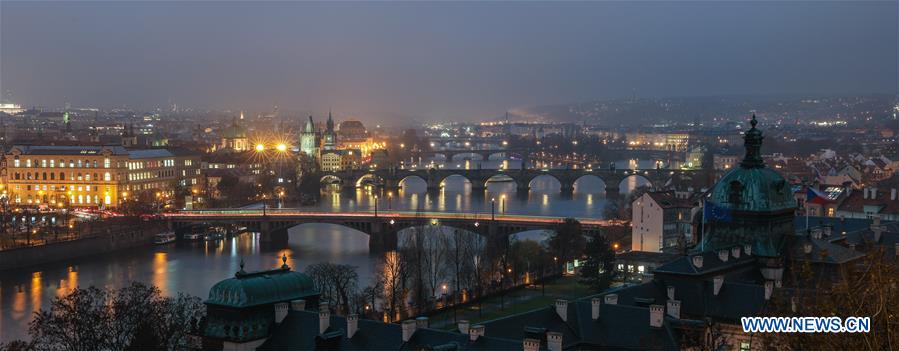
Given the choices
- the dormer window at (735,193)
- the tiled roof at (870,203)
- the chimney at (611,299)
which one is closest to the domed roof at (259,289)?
the chimney at (611,299)

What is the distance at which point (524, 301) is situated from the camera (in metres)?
31.4

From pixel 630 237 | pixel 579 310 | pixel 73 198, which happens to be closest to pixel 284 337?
pixel 579 310

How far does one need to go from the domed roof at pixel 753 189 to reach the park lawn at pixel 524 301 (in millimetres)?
7912

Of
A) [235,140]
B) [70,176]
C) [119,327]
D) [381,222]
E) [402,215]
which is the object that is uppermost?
[235,140]

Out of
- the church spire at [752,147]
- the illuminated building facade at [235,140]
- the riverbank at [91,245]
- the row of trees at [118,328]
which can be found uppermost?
the illuminated building facade at [235,140]

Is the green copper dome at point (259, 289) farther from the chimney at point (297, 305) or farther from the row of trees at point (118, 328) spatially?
→ the row of trees at point (118, 328)

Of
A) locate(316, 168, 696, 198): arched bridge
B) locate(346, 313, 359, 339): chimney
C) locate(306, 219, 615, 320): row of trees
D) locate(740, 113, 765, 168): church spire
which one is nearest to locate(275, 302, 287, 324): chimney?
locate(346, 313, 359, 339): chimney

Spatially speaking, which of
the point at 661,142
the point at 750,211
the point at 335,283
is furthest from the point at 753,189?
the point at 661,142

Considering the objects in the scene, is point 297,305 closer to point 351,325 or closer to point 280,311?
point 280,311

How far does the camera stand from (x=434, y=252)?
3950 cm

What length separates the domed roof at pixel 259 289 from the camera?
1752 cm

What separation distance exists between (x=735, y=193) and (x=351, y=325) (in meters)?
10.3

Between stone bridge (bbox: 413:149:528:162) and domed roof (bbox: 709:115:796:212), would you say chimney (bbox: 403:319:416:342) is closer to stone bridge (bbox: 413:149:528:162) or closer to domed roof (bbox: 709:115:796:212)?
domed roof (bbox: 709:115:796:212)

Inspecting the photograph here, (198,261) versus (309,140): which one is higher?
(309,140)
